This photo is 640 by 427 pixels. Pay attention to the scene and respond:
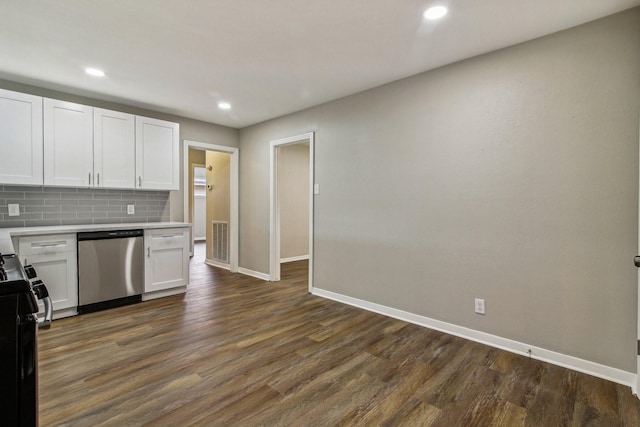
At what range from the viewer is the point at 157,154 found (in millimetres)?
3955

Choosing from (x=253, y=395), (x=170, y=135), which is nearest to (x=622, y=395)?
(x=253, y=395)

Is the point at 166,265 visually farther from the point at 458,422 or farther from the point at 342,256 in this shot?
the point at 458,422

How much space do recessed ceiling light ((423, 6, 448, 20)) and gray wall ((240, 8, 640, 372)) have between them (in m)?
0.76

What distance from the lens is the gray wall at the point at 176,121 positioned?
132 inches

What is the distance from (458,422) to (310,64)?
112 inches

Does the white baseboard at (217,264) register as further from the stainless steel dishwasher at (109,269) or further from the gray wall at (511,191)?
the gray wall at (511,191)

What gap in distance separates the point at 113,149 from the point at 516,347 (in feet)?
14.8

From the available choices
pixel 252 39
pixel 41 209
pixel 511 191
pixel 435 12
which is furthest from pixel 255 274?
pixel 435 12

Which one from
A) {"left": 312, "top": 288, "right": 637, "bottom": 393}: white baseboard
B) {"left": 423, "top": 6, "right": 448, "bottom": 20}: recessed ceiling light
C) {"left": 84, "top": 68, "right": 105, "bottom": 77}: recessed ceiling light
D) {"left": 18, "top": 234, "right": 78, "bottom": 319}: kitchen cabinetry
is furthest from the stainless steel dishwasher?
{"left": 423, "top": 6, "right": 448, "bottom": 20}: recessed ceiling light

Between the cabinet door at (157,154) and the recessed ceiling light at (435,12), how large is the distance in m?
3.33

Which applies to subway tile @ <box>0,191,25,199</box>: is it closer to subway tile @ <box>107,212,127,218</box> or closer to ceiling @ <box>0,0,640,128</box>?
subway tile @ <box>107,212,127,218</box>

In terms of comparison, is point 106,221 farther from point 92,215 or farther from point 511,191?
point 511,191

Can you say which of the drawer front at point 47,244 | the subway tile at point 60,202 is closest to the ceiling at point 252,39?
the subway tile at point 60,202

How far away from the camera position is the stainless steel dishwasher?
3.20 m
